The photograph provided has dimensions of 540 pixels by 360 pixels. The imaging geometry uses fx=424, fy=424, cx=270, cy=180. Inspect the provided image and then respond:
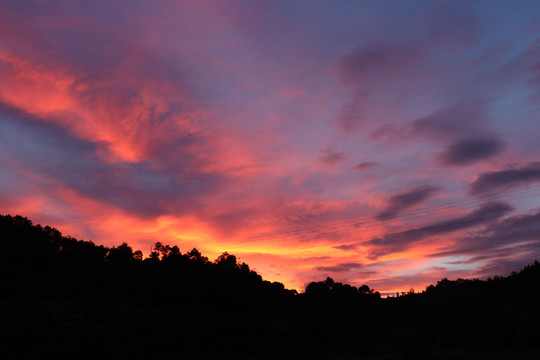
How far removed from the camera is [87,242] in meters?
97.9

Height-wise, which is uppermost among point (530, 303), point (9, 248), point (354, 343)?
point (9, 248)

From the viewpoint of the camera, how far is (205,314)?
5969 cm

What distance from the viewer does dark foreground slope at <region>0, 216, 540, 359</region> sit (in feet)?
117

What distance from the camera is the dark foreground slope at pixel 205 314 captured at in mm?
35594

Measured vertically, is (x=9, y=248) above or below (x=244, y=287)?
above

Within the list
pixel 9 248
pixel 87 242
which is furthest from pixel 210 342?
pixel 87 242

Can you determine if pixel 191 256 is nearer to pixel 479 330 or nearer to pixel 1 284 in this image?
pixel 1 284

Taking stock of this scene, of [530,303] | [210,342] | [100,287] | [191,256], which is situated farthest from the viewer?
[191,256]

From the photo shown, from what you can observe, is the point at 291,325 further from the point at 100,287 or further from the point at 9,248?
the point at 9,248

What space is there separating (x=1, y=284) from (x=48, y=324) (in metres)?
37.1

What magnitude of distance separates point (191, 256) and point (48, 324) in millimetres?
75300

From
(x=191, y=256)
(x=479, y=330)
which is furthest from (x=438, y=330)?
(x=191, y=256)

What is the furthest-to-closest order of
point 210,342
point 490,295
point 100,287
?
1. point 100,287
2. point 490,295
3. point 210,342

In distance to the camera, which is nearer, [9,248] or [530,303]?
[530,303]
